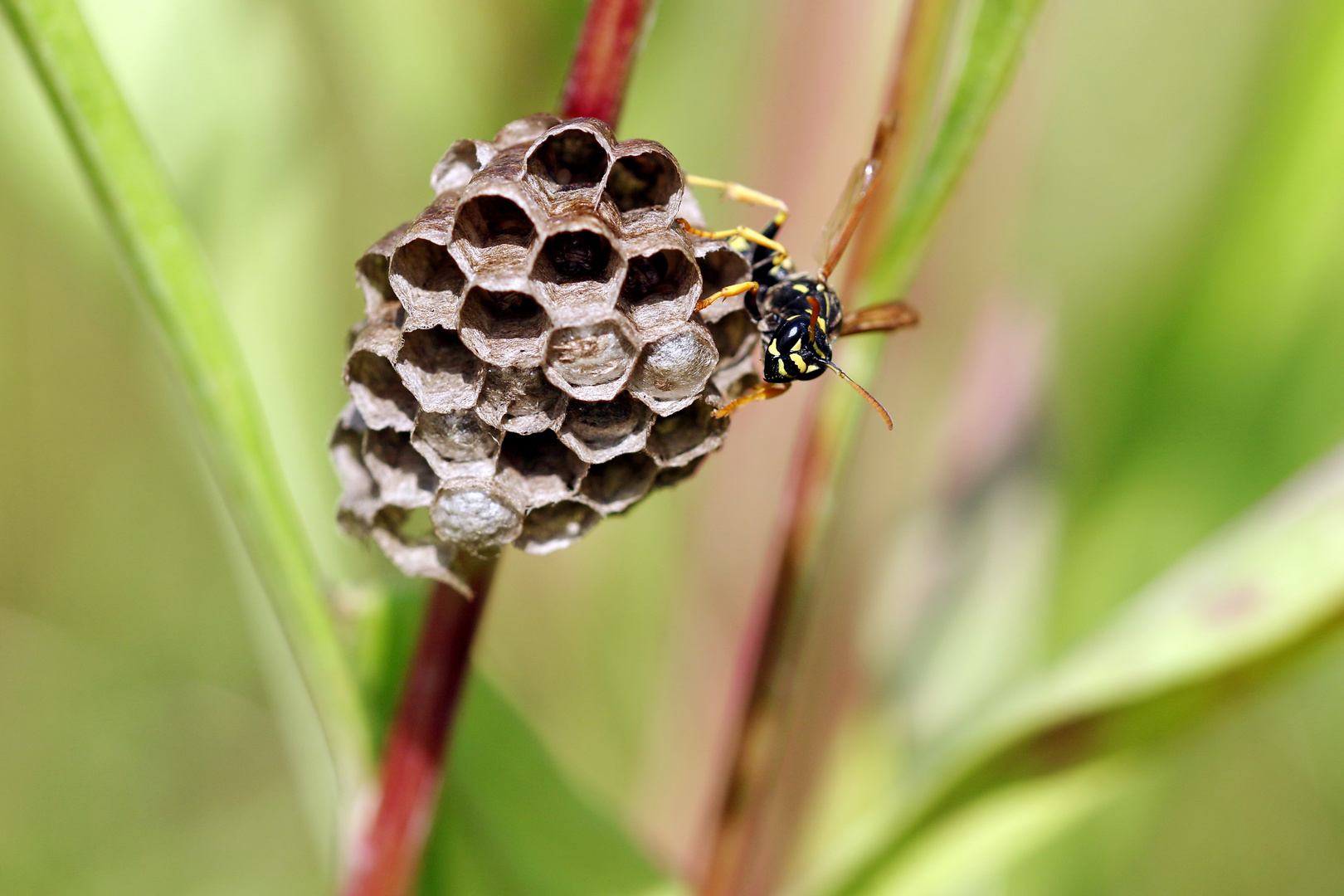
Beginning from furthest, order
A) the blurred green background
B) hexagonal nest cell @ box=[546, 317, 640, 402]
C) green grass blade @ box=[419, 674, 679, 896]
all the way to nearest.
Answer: the blurred green background, green grass blade @ box=[419, 674, 679, 896], hexagonal nest cell @ box=[546, 317, 640, 402]

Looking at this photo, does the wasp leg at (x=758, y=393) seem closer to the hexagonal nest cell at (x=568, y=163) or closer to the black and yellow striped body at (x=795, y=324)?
the black and yellow striped body at (x=795, y=324)

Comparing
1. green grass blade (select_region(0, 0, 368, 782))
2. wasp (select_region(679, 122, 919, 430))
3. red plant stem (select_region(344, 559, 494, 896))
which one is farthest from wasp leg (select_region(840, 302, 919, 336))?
green grass blade (select_region(0, 0, 368, 782))

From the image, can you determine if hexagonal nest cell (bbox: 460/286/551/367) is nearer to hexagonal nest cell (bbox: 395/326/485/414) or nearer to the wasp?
hexagonal nest cell (bbox: 395/326/485/414)

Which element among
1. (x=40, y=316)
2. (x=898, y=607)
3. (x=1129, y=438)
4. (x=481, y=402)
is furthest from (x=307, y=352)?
(x=40, y=316)

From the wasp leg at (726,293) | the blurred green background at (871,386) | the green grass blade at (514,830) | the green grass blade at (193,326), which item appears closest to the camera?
the green grass blade at (193,326)

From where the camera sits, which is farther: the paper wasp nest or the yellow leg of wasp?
the yellow leg of wasp

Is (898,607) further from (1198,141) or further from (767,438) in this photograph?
(1198,141)

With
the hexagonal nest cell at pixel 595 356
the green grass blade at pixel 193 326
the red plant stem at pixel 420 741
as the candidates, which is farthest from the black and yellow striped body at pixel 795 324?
the green grass blade at pixel 193 326

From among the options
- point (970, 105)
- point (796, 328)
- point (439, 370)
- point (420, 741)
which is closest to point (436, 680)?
point (420, 741)
